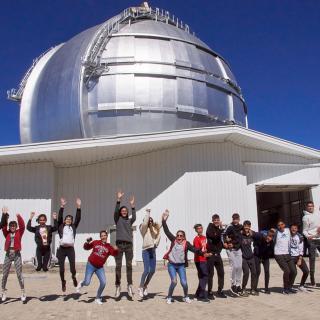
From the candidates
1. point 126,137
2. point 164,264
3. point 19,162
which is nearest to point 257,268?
point 164,264

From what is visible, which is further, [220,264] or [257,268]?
[257,268]

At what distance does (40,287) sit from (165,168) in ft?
31.4

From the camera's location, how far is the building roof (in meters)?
16.3

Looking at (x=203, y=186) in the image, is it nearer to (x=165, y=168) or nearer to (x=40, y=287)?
(x=165, y=168)

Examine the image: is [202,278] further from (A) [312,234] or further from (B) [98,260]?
(A) [312,234]

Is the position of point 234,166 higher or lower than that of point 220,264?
higher

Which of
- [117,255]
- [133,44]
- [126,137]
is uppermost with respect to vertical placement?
[133,44]

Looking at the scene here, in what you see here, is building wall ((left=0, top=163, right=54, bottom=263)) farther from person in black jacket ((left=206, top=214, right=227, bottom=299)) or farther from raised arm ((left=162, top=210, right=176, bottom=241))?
person in black jacket ((left=206, top=214, right=227, bottom=299))

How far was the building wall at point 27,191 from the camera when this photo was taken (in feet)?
54.3

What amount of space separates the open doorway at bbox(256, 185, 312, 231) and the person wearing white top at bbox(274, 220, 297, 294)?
35.9 feet

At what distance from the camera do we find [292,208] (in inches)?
931

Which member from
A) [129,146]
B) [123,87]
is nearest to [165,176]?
[129,146]

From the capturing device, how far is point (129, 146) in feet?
57.1

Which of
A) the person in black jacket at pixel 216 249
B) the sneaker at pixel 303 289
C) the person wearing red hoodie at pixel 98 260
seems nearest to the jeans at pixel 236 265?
the person in black jacket at pixel 216 249
